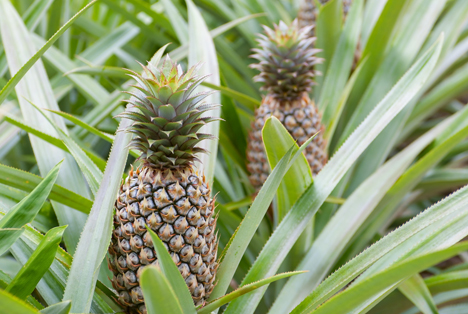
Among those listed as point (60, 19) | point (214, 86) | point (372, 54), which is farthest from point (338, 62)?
point (60, 19)

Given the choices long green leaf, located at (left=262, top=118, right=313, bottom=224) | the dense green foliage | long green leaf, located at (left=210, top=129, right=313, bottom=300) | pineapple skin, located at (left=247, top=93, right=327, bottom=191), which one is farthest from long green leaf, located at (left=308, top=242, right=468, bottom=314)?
pineapple skin, located at (left=247, top=93, right=327, bottom=191)

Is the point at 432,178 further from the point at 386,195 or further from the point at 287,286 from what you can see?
the point at 287,286

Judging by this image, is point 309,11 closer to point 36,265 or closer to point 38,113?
point 38,113

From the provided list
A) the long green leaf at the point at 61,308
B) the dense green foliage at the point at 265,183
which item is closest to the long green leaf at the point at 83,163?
the dense green foliage at the point at 265,183

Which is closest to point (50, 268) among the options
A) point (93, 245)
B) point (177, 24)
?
point (93, 245)

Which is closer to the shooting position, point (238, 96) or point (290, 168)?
point (290, 168)
